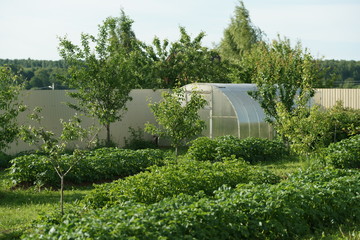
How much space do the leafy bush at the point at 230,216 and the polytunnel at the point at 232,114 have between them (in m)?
9.18

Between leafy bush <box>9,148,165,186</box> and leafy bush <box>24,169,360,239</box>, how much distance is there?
14.1ft

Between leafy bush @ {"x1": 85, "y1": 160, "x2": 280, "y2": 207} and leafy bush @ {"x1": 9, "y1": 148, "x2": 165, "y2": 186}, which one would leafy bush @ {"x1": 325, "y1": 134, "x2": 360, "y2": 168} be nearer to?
leafy bush @ {"x1": 85, "y1": 160, "x2": 280, "y2": 207}

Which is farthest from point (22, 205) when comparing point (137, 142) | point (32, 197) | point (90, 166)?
point (137, 142)

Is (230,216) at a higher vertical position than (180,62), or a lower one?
lower

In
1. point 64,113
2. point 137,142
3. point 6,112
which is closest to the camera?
point 6,112

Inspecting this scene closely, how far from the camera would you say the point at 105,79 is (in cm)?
1733

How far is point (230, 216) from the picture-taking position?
6719 millimetres

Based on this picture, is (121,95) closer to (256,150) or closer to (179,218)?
(256,150)

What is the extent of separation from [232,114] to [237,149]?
3976 mm

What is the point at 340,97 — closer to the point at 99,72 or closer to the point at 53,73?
the point at 99,72

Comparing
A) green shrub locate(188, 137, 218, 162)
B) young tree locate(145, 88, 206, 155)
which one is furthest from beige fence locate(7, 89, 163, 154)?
green shrub locate(188, 137, 218, 162)

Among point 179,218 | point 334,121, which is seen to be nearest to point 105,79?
point 334,121

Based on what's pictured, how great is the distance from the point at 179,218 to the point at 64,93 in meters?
13.1

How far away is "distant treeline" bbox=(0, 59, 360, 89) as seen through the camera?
81.1 ft
